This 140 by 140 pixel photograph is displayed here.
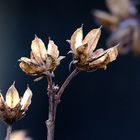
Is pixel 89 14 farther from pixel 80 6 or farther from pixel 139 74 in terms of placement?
pixel 139 74

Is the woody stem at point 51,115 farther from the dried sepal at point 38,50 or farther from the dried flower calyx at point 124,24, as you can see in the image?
the dried flower calyx at point 124,24

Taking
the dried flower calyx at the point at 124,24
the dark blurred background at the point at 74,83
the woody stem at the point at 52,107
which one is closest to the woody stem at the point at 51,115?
the woody stem at the point at 52,107

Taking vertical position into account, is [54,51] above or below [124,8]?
below

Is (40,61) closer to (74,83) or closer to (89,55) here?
(89,55)

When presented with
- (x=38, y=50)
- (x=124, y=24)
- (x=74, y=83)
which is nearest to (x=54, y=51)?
(x=38, y=50)

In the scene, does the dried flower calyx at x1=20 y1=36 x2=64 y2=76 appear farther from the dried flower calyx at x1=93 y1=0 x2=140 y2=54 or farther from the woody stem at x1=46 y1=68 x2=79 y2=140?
the dried flower calyx at x1=93 y1=0 x2=140 y2=54
